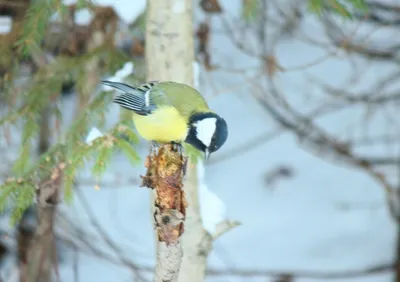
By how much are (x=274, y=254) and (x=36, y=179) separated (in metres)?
2.13

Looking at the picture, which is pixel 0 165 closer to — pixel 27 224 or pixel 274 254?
pixel 27 224

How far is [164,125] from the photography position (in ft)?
4.30

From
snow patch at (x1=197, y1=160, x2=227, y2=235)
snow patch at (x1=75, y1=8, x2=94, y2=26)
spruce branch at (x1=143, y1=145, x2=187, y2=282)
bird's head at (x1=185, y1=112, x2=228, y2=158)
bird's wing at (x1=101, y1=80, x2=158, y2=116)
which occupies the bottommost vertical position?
spruce branch at (x1=143, y1=145, x2=187, y2=282)

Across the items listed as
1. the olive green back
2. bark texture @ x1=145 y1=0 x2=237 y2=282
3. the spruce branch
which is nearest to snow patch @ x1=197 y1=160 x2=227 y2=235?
bark texture @ x1=145 y1=0 x2=237 y2=282

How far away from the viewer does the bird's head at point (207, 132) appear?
4.19 feet

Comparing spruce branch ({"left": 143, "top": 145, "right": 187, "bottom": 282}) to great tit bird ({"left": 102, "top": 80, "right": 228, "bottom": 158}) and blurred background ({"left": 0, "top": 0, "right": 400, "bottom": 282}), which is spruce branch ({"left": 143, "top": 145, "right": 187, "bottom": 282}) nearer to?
great tit bird ({"left": 102, "top": 80, "right": 228, "bottom": 158})

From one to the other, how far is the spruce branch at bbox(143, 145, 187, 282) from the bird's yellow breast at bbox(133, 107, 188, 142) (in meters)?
0.10

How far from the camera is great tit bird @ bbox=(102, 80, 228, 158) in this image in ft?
4.25

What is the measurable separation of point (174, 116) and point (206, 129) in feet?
0.28

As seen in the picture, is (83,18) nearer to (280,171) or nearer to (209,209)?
(209,209)

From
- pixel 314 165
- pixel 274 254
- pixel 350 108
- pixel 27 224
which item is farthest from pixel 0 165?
pixel 350 108

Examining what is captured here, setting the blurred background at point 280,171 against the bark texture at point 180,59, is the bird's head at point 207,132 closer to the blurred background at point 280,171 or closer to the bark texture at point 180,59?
the bark texture at point 180,59

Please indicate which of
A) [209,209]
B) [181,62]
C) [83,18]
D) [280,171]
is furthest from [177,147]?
[280,171]

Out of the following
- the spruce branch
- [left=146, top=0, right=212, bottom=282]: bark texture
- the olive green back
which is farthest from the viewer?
[left=146, top=0, right=212, bottom=282]: bark texture
